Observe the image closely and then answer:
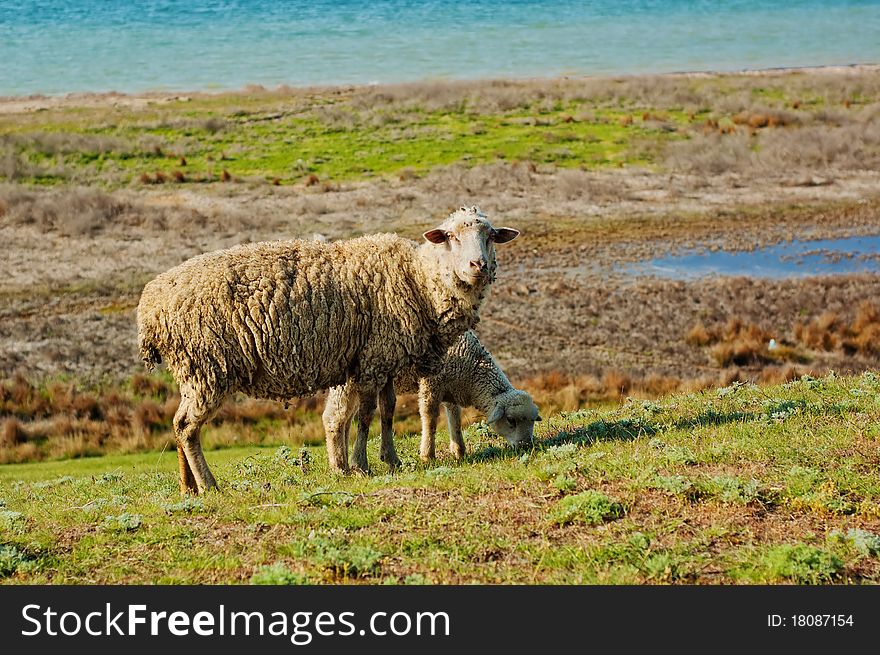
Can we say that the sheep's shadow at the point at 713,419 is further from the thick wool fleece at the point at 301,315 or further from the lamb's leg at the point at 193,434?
the lamb's leg at the point at 193,434

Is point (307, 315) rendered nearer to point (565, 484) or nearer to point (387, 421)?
point (387, 421)

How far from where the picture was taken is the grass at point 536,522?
336 inches

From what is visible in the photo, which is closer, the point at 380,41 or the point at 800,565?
the point at 800,565

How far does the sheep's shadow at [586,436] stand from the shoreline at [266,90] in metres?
65.4

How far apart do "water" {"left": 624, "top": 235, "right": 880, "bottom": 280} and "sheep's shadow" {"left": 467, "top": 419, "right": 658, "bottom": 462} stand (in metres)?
20.1

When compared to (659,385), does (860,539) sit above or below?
above

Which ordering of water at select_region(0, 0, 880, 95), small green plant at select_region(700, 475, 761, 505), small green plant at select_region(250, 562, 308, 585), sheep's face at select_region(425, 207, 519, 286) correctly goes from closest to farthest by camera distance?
small green plant at select_region(250, 562, 308, 585) < small green plant at select_region(700, 475, 761, 505) < sheep's face at select_region(425, 207, 519, 286) < water at select_region(0, 0, 880, 95)

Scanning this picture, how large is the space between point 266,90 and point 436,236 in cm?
7275

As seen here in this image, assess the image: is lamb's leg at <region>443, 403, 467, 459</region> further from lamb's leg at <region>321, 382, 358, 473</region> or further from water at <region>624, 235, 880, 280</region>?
water at <region>624, 235, 880, 280</region>

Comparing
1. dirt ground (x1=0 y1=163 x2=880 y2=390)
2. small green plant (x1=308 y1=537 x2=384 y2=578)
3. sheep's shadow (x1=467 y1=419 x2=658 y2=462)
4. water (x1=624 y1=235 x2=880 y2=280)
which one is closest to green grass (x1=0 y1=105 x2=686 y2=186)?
dirt ground (x1=0 y1=163 x2=880 y2=390)

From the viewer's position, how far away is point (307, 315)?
42.2 ft

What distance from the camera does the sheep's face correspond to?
1303 centimetres

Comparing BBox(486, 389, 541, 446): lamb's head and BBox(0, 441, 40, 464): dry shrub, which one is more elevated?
BBox(486, 389, 541, 446): lamb's head

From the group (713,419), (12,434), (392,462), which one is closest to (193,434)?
(392,462)
